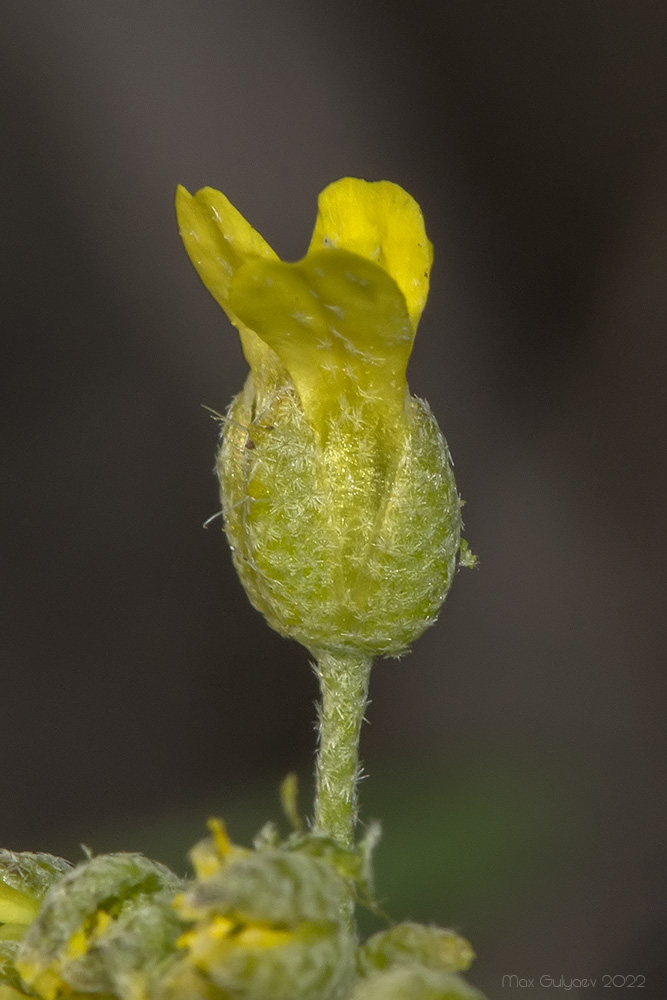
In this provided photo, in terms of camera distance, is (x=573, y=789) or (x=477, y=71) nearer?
(x=573, y=789)

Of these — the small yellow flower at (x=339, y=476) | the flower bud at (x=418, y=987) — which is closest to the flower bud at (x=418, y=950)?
the flower bud at (x=418, y=987)

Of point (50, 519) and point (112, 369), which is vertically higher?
point (112, 369)

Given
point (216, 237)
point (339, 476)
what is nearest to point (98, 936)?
point (339, 476)

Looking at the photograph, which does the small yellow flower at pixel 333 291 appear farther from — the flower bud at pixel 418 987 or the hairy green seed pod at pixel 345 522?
the flower bud at pixel 418 987

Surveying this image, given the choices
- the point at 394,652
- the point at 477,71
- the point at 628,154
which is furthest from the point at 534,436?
the point at 394,652

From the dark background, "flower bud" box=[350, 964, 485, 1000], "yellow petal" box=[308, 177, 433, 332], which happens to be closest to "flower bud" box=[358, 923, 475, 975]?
"flower bud" box=[350, 964, 485, 1000]

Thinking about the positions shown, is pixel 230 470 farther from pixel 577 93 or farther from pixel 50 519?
pixel 577 93

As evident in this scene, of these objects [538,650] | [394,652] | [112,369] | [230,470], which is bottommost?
[394,652]
